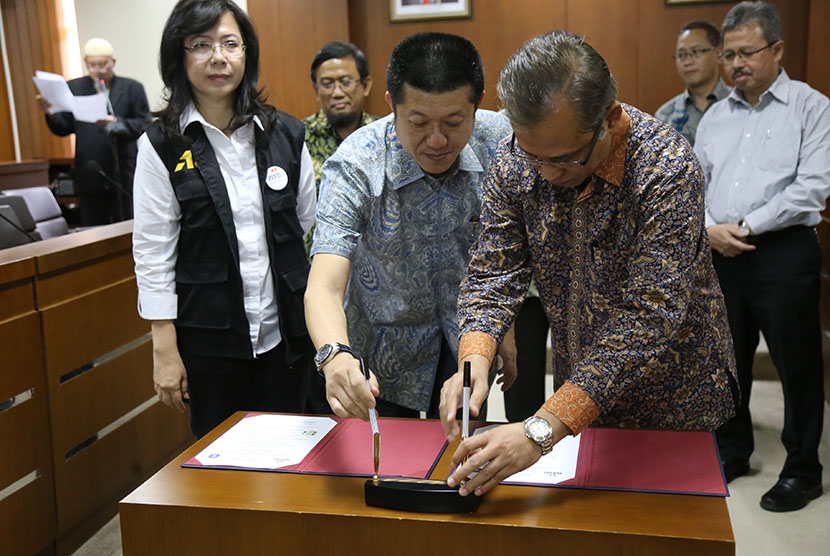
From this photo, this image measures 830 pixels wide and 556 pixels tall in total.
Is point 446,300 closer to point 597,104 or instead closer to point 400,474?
point 400,474

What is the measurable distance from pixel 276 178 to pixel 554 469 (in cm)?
114

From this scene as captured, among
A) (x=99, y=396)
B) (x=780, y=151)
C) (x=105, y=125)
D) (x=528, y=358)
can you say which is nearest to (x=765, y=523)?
(x=528, y=358)

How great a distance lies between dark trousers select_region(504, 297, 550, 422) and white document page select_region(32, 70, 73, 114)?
3.81 metres

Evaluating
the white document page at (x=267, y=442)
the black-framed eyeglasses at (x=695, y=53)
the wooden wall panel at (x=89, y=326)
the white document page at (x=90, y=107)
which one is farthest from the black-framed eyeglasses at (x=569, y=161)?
the white document page at (x=90, y=107)

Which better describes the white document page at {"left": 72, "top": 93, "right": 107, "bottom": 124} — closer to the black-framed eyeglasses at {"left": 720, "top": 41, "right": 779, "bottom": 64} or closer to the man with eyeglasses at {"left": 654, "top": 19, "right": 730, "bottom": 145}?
the man with eyeglasses at {"left": 654, "top": 19, "right": 730, "bottom": 145}

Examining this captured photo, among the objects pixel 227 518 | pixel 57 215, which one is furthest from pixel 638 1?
pixel 227 518

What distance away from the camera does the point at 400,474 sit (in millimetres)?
1445

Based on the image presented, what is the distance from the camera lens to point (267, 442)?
1.63m

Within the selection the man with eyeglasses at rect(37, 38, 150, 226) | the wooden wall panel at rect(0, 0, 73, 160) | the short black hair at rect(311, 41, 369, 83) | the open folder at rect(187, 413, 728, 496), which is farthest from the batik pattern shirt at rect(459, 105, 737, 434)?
the wooden wall panel at rect(0, 0, 73, 160)

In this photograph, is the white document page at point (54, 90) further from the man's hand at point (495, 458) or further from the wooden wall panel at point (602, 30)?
the man's hand at point (495, 458)

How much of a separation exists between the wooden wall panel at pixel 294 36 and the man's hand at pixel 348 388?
4.39 m

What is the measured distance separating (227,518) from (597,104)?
2.96 feet

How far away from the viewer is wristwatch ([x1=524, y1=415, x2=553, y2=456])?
132cm

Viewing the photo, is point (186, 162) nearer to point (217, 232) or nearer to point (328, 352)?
point (217, 232)
